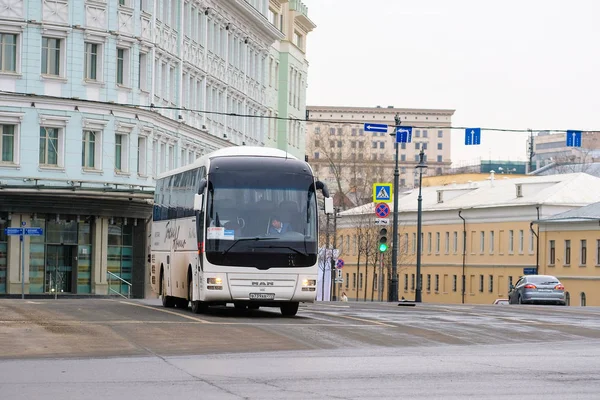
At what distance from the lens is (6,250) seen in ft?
192

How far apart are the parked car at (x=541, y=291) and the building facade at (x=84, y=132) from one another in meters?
14.4

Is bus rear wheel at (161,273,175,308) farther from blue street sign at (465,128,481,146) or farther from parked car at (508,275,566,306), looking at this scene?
parked car at (508,275,566,306)

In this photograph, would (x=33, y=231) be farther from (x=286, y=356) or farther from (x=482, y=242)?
(x=482, y=242)

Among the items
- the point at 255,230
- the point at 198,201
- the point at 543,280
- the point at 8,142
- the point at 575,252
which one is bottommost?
the point at 543,280

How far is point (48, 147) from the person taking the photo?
59406 mm

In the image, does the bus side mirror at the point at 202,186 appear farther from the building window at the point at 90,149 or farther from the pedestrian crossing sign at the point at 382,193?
the building window at the point at 90,149

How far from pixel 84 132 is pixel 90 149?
84cm

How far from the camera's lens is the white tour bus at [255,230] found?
93.9ft

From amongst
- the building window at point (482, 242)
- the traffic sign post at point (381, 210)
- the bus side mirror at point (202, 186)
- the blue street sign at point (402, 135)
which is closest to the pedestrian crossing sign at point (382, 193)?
the traffic sign post at point (381, 210)

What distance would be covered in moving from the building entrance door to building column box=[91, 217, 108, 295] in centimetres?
103

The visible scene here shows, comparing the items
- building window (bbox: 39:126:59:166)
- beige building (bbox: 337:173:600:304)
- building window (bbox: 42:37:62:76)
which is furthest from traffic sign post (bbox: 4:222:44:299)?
beige building (bbox: 337:173:600:304)

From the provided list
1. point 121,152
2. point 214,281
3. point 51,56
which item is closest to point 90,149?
point 121,152

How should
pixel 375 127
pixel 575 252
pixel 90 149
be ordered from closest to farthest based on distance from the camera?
pixel 375 127, pixel 90 149, pixel 575 252

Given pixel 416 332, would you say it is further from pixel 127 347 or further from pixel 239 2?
pixel 239 2
